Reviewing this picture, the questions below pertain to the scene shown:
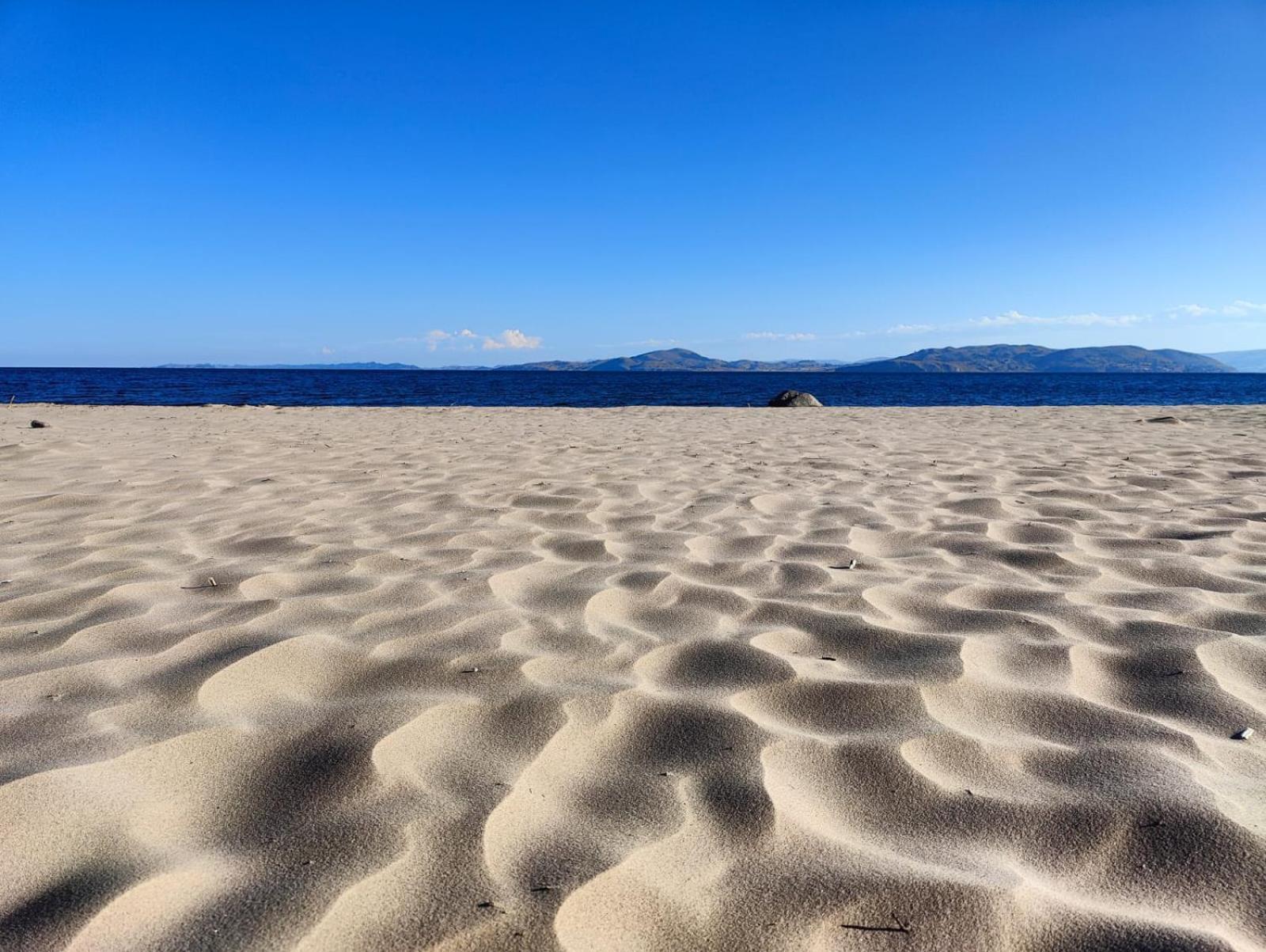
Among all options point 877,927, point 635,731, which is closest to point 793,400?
point 635,731

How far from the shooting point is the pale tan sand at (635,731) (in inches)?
40.7

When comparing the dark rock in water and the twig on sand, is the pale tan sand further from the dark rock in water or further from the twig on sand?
the dark rock in water

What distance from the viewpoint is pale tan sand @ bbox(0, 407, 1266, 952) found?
3.39 feet

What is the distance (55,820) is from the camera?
4.00 ft

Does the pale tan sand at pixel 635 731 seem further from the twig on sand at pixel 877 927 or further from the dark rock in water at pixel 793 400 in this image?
the dark rock in water at pixel 793 400

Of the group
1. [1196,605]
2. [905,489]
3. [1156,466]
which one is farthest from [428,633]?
[1156,466]

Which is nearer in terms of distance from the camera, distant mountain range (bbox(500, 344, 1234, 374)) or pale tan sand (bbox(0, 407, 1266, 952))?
pale tan sand (bbox(0, 407, 1266, 952))

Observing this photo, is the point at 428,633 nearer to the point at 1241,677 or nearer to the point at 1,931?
the point at 1,931

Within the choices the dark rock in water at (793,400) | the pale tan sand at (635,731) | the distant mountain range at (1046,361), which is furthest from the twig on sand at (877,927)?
the distant mountain range at (1046,361)

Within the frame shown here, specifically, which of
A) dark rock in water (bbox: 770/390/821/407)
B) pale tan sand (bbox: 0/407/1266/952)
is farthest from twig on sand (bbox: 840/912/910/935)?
dark rock in water (bbox: 770/390/821/407)

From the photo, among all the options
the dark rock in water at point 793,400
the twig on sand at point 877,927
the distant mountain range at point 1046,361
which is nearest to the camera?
the twig on sand at point 877,927

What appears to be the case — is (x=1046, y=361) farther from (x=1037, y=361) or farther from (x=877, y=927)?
(x=877, y=927)

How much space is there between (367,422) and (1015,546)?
926 cm

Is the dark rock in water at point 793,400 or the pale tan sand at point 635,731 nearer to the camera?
the pale tan sand at point 635,731
